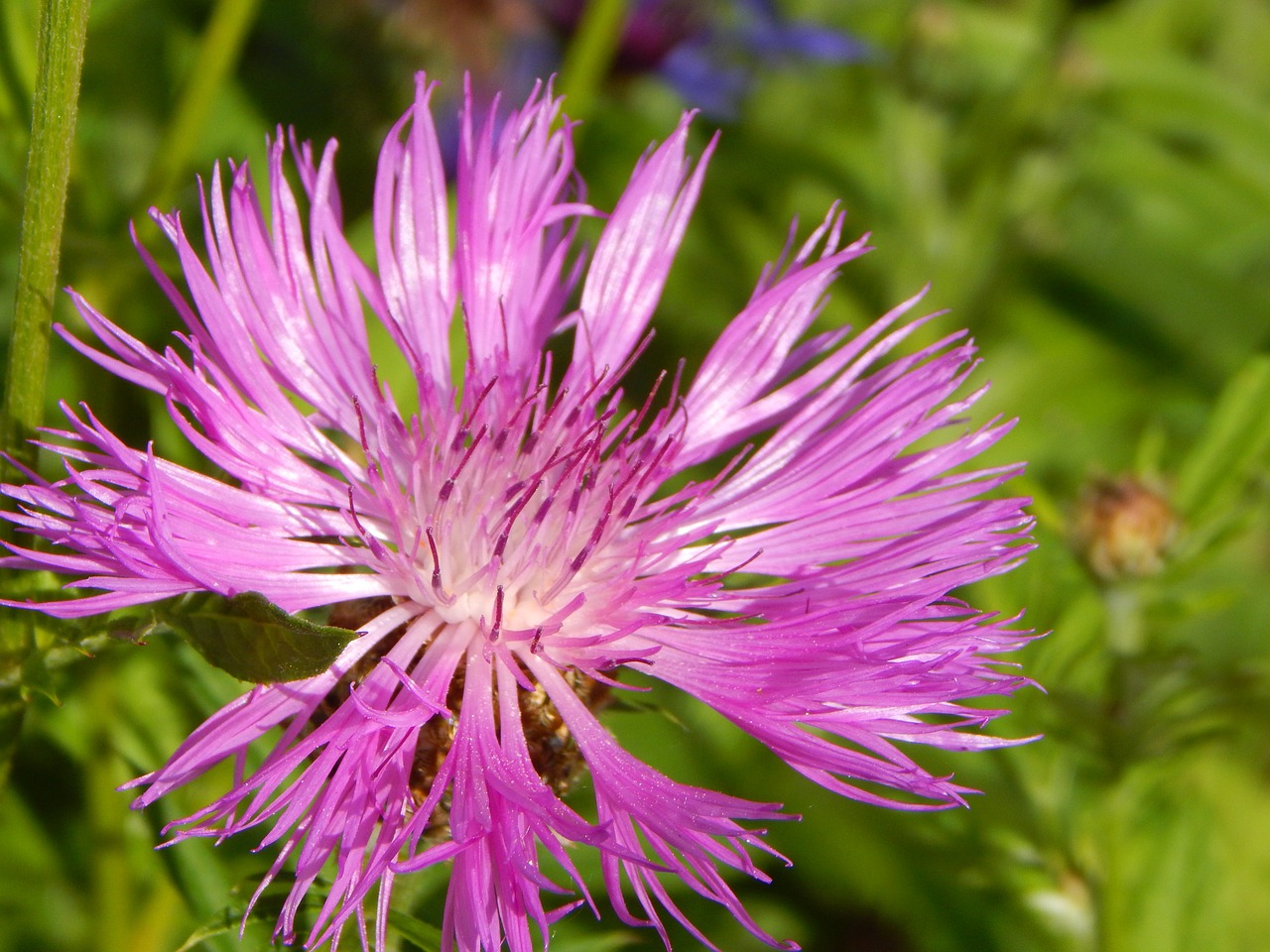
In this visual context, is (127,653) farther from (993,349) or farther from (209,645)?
(993,349)

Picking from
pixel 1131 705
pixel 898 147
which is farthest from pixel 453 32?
pixel 1131 705

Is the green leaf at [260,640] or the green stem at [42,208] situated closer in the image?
the green leaf at [260,640]

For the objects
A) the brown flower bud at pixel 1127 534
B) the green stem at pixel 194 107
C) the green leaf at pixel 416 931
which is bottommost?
the green leaf at pixel 416 931

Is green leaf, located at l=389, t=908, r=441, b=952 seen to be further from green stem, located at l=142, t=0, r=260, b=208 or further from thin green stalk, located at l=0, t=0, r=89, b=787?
green stem, located at l=142, t=0, r=260, b=208

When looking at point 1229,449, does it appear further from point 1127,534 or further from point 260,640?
point 260,640

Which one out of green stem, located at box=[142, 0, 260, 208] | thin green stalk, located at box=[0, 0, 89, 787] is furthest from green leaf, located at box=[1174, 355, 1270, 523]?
thin green stalk, located at box=[0, 0, 89, 787]

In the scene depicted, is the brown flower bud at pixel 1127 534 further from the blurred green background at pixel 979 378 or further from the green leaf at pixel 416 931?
the green leaf at pixel 416 931

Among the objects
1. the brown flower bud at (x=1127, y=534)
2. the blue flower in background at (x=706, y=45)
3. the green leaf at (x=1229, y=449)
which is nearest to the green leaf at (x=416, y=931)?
the brown flower bud at (x=1127, y=534)
